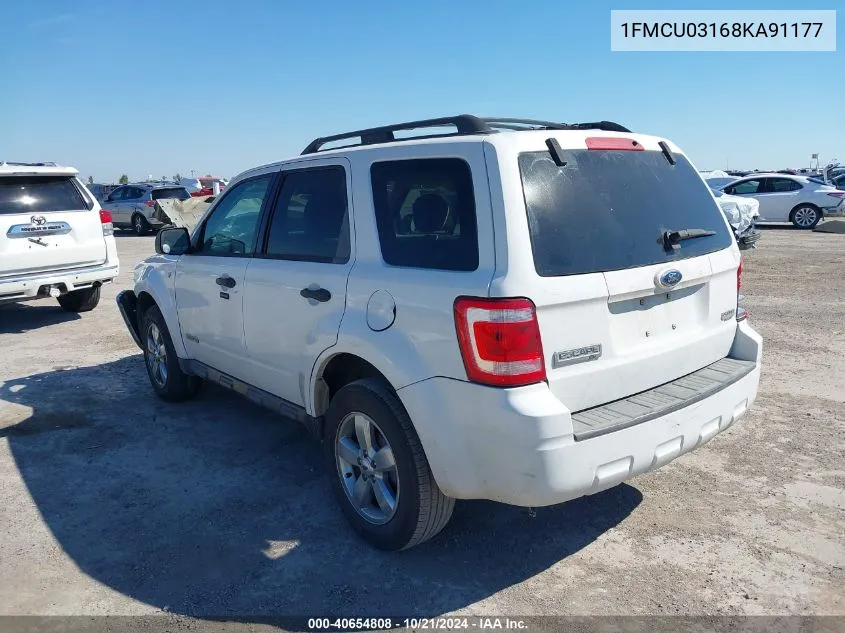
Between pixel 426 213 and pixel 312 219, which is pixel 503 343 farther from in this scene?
pixel 312 219

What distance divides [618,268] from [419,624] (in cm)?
173

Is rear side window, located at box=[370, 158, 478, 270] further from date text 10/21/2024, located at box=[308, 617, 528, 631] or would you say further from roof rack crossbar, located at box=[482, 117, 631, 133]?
date text 10/21/2024, located at box=[308, 617, 528, 631]

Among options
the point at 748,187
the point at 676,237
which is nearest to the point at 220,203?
the point at 676,237

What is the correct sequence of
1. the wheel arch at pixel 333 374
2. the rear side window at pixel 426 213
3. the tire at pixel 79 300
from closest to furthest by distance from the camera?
the rear side window at pixel 426 213 < the wheel arch at pixel 333 374 < the tire at pixel 79 300

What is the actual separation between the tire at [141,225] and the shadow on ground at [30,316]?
12958 mm

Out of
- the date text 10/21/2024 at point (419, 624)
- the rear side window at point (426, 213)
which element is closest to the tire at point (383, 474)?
the date text 10/21/2024 at point (419, 624)

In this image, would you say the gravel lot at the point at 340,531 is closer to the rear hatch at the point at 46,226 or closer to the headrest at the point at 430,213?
the headrest at the point at 430,213

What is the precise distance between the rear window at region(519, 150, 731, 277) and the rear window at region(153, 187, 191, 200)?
22.1 m

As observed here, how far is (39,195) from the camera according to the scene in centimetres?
832

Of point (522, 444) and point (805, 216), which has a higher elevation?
point (522, 444)

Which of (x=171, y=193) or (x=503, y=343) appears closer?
(x=503, y=343)

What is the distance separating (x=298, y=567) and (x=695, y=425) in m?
1.98

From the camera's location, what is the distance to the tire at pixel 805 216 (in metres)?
19.8

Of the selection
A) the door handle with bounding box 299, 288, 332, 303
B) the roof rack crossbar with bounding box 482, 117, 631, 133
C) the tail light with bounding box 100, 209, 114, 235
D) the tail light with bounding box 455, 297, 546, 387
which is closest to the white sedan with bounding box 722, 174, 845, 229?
the tail light with bounding box 100, 209, 114, 235
